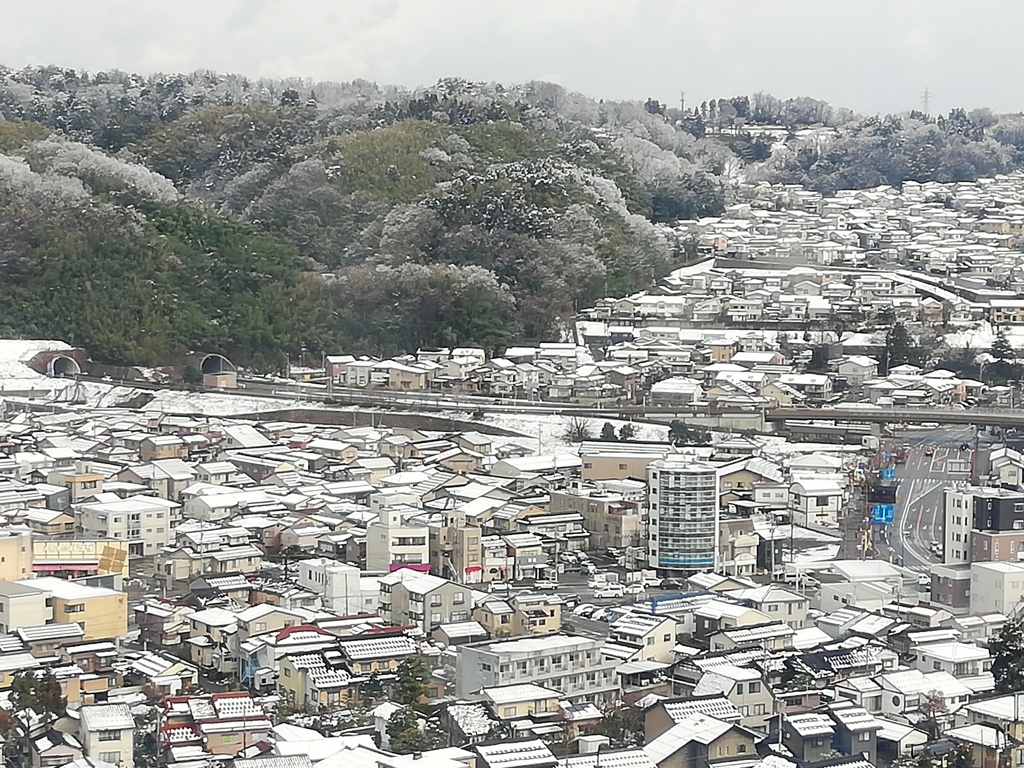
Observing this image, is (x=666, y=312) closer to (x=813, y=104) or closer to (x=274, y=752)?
(x=274, y=752)

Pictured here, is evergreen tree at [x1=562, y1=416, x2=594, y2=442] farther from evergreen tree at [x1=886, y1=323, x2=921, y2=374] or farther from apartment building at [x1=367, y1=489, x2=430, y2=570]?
apartment building at [x1=367, y1=489, x2=430, y2=570]

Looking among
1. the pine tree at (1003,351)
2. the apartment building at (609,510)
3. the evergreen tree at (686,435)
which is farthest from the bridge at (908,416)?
the apartment building at (609,510)

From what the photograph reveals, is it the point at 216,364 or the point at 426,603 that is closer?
the point at 426,603

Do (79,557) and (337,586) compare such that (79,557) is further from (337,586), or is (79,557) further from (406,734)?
(406,734)

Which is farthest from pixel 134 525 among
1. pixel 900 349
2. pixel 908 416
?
pixel 900 349

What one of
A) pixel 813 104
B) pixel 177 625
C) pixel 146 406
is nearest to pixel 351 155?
pixel 146 406

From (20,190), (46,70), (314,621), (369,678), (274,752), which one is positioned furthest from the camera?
(46,70)

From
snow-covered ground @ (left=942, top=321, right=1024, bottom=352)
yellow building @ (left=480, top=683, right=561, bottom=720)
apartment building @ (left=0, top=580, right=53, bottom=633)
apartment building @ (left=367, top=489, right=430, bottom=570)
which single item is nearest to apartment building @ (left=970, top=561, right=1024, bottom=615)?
yellow building @ (left=480, top=683, right=561, bottom=720)
